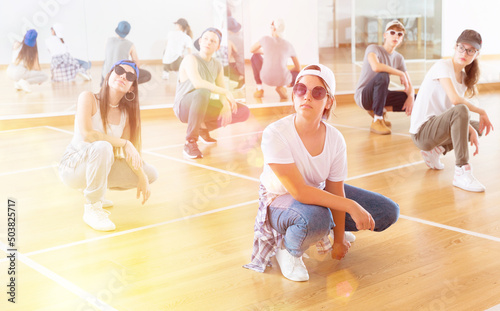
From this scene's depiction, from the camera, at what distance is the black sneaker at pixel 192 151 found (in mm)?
5188

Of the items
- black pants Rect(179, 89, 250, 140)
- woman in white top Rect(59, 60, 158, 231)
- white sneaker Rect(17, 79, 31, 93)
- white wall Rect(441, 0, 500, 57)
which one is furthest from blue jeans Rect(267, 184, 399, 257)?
white wall Rect(441, 0, 500, 57)

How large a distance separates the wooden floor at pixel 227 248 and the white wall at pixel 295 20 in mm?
7321

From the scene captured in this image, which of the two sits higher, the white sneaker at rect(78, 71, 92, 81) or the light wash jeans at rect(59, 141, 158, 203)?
the white sneaker at rect(78, 71, 92, 81)

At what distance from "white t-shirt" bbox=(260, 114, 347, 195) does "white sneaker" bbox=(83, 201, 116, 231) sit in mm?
1088

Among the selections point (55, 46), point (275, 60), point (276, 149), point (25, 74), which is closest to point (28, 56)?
point (25, 74)

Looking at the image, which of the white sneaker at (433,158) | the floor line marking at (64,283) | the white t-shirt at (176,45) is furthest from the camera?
the white t-shirt at (176,45)

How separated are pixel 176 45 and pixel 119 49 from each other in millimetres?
821

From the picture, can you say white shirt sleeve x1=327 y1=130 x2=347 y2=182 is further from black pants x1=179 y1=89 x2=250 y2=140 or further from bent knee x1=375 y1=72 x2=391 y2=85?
bent knee x1=375 y1=72 x2=391 y2=85

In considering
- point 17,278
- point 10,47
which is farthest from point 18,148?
point 17,278

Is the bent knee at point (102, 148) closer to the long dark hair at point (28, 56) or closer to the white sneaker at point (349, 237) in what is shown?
the white sneaker at point (349, 237)

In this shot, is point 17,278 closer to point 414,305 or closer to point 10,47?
point 414,305

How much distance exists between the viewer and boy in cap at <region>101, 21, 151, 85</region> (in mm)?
7855

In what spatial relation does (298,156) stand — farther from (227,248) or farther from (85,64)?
(85,64)

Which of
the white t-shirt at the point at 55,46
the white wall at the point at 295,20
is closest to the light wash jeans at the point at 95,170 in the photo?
the white t-shirt at the point at 55,46
